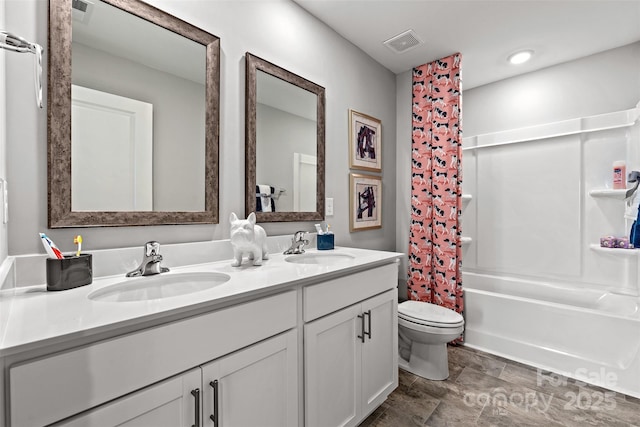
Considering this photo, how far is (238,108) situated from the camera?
157cm

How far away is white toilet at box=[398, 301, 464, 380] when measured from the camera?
1.94 metres

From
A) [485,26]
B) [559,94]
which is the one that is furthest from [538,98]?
[485,26]

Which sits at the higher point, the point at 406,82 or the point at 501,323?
the point at 406,82

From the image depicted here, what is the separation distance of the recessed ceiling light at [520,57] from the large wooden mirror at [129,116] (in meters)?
2.40

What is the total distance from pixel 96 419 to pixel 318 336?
2.56 feet

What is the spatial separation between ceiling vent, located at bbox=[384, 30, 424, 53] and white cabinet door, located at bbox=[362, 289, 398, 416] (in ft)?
6.08

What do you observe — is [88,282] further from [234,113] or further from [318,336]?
[234,113]

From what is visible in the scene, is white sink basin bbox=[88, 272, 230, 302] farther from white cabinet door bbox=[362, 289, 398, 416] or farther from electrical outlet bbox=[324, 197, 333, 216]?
electrical outlet bbox=[324, 197, 333, 216]

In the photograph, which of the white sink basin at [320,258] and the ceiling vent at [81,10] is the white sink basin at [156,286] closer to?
the white sink basin at [320,258]

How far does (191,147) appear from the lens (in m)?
1.39

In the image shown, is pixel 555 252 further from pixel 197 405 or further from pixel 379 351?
pixel 197 405

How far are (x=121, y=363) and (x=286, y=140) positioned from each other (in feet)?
4.61

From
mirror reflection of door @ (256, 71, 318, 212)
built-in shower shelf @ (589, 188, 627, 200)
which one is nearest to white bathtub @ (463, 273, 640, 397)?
built-in shower shelf @ (589, 188, 627, 200)

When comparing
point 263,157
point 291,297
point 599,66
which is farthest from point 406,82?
point 291,297
